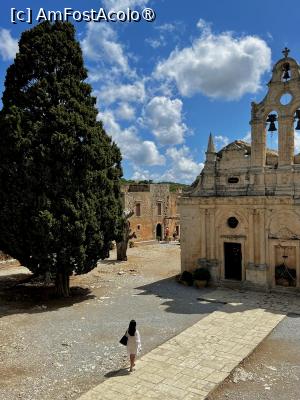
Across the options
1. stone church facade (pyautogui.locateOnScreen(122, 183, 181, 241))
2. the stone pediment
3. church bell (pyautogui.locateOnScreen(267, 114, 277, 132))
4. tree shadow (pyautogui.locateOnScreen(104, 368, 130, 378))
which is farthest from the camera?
stone church facade (pyautogui.locateOnScreen(122, 183, 181, 241))

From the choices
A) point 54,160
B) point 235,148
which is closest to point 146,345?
point 54,160

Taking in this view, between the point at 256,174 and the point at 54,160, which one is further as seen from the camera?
the point at 256,174

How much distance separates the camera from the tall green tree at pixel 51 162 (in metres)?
15.0

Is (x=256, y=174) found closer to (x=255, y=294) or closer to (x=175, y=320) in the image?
A: (x=255, y=294)

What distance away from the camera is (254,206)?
59.4ft

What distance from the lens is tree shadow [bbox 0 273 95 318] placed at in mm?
15172

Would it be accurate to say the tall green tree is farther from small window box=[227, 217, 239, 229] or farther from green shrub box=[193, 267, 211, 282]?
small window box=[227, 217, 239, 229]

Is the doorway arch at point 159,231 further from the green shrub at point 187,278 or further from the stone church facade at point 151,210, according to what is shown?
the green shrub at point 187,278

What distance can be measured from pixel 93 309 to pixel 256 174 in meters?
9.96

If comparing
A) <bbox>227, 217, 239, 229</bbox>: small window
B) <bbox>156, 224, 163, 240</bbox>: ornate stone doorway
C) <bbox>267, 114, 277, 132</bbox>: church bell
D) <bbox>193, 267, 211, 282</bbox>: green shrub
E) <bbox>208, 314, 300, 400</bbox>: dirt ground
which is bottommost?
<bbox>208, 314, 300, 400</bbox>: dirt ground

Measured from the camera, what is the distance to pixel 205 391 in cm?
864

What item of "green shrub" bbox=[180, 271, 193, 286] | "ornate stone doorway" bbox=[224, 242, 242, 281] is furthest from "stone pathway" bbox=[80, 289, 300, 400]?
"green shrub" bbox=[180, 271, 193, 286]

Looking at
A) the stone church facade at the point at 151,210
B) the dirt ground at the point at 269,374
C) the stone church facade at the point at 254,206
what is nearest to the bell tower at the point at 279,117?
the stone church facade at the point at 254,206

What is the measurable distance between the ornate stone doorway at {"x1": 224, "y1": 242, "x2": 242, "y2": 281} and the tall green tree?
6454 mm
